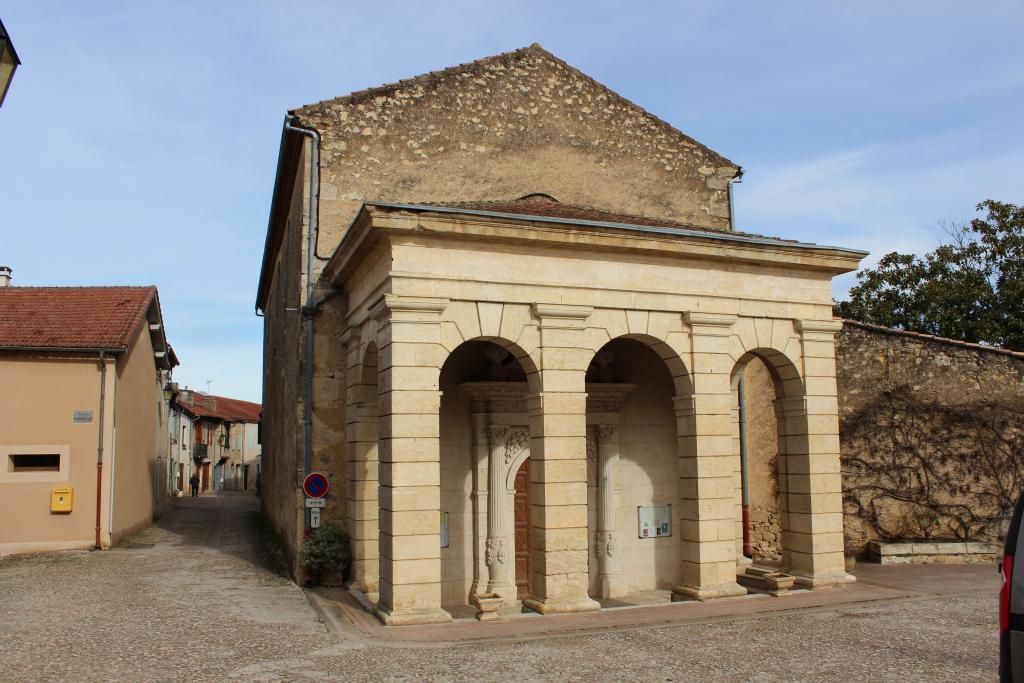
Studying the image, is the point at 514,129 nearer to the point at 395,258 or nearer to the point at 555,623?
the point at 395,258

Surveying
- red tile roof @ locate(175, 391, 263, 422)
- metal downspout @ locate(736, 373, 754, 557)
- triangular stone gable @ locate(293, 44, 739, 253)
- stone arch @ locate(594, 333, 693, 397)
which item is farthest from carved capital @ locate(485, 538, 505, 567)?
red tile roof @ locate(175, 391, 263, 422)

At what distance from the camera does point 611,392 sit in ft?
39.7

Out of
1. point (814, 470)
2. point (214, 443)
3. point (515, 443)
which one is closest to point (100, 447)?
point (515, 443)

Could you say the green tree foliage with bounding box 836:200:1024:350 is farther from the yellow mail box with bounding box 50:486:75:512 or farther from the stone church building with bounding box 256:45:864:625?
the yellow mail box with bounding box 50:486:75:512

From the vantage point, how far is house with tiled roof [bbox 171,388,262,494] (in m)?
36.1

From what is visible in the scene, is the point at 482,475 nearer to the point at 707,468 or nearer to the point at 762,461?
the point at 707,468

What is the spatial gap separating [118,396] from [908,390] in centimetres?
1427

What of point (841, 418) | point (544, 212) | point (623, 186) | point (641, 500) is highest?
point (623, 186)

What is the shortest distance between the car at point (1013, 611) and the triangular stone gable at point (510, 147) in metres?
10.1

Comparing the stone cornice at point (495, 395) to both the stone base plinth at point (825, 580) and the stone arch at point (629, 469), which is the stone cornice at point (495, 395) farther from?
the stone base plinth at point (825, 580)

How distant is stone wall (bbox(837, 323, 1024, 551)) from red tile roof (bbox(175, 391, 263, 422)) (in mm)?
32248

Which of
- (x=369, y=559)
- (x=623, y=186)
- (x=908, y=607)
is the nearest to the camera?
(x=908, y=607)

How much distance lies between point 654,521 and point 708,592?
88.0 inches

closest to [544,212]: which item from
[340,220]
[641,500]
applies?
[340,220]
